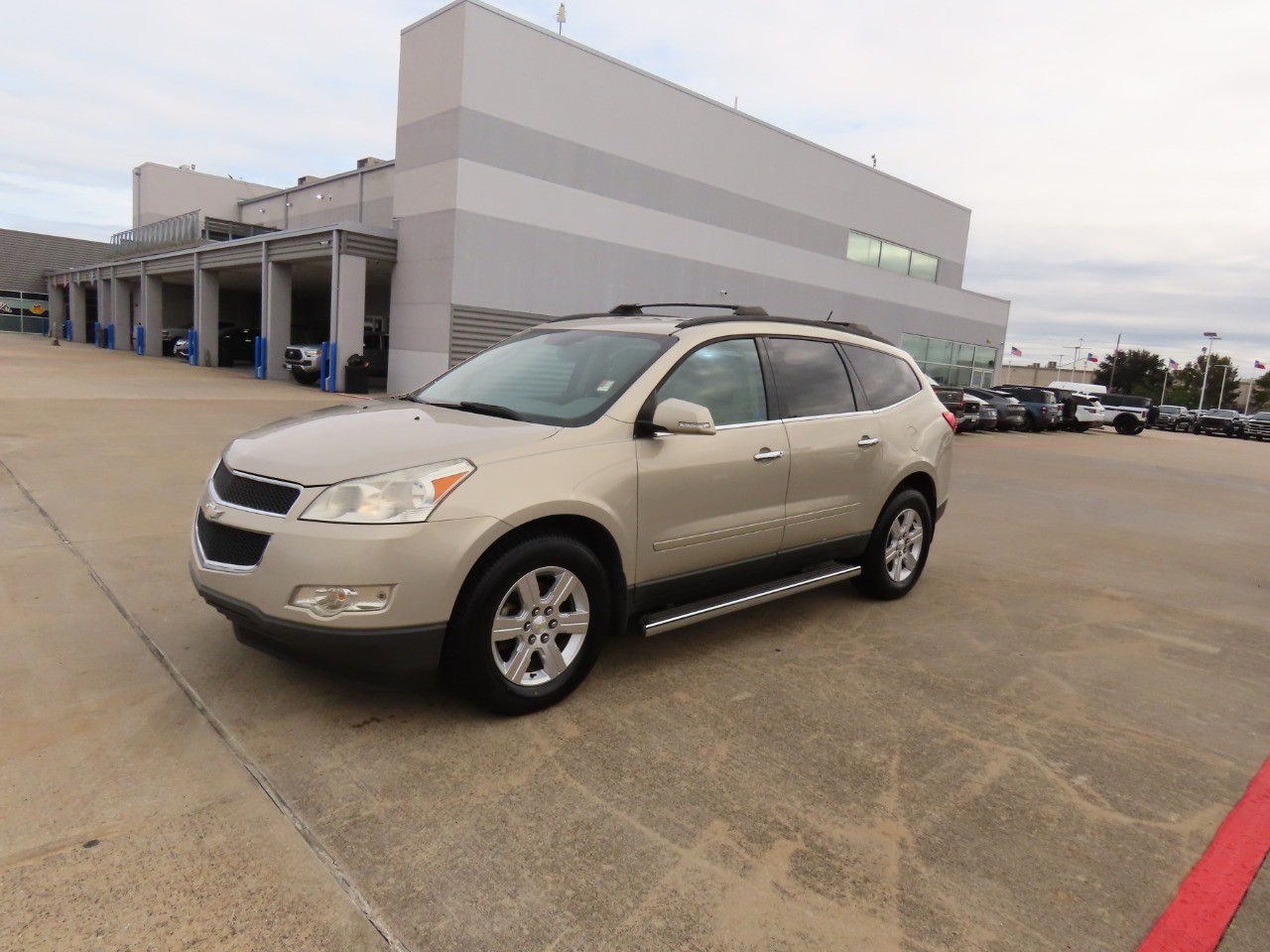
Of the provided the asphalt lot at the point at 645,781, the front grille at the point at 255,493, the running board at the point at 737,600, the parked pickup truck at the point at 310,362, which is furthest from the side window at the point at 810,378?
the parked pickup truck at the point at 310,362

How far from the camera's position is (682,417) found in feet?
12.0

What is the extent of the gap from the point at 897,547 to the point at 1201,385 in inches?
4539

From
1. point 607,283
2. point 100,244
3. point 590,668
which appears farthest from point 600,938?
point 100,244

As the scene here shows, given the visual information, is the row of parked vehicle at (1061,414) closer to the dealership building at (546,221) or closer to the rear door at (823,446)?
the dealership building at (546,221)

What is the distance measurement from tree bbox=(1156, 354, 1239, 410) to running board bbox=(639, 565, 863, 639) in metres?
109

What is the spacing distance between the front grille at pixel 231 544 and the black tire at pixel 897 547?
361cm

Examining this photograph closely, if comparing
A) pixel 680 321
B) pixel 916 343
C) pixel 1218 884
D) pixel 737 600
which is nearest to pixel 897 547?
pixel 737 600

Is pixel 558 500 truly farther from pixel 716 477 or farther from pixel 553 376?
pixel 553 376


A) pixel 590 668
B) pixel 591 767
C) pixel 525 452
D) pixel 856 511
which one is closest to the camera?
pixel 591 767

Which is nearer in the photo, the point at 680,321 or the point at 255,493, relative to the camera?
the point at 255,493

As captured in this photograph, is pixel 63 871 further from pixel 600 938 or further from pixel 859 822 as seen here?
pixel 859 822

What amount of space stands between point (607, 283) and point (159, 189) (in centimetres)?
3534

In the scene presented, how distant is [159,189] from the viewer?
148ft

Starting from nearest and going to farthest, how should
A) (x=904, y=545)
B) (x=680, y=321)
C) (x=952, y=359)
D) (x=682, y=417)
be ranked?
(x=682, y=417) → (x=680, y=321) → (x=904, y=545) → (x=952, y=359)
